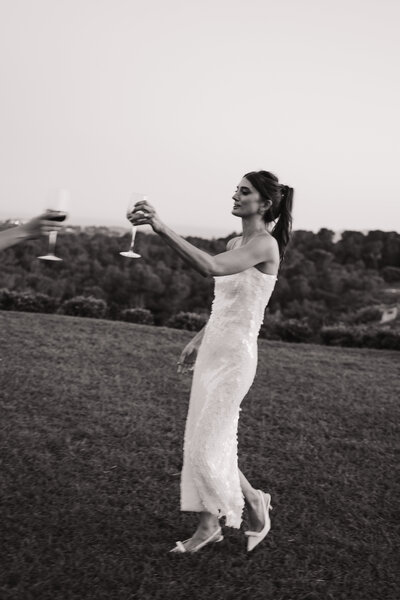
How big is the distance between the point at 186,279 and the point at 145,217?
1656cm

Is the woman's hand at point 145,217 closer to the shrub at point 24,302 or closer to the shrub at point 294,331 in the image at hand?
the shrub at point 294,331

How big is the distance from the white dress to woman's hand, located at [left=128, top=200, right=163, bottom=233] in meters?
0.91

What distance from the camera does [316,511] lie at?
4.45 m

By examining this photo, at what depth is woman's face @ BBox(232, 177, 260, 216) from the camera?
339cm

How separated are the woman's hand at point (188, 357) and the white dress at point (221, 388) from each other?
263 millimetres

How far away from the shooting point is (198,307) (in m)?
18.3

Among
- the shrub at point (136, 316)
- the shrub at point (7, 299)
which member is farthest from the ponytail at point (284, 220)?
the shrub at point (7, 299)

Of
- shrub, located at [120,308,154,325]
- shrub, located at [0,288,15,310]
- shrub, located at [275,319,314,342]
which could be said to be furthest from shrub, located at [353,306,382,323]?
shrub, located at [0,288,15,310]

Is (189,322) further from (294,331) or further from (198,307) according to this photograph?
(198,307)

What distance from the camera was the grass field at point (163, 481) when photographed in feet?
10.8

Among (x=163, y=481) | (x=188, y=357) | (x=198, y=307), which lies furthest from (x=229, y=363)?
(x=198, y=307)

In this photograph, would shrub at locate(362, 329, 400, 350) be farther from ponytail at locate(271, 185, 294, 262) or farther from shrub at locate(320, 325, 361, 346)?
ponytail at locate(271, 185, 294, 262)

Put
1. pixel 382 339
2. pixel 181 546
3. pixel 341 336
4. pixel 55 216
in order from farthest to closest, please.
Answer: pixel 341 336 → pixel 382 339 → pixel 181 546 → pixel 55 216

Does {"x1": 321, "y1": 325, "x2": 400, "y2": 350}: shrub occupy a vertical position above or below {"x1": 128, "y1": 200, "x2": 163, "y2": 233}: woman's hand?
below
